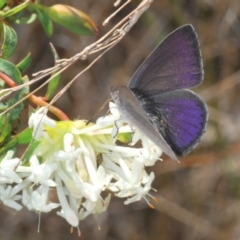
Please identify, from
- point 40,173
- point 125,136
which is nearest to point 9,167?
point 40,173

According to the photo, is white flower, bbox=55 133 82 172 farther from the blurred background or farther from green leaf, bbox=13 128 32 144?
the blurred background

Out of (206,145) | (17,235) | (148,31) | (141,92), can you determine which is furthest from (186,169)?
(141,92)

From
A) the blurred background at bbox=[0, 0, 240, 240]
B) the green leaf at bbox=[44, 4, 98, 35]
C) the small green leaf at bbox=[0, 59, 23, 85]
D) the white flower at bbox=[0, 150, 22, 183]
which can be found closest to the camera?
A: the white flower at bbox=[0, 150, 22, 183]

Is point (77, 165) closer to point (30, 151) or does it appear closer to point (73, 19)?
point (30, 151)

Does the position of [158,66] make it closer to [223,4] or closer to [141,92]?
[141,92]

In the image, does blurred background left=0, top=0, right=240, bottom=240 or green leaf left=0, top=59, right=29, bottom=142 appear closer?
green leaf left=0, top=59, right=29, bottom=142

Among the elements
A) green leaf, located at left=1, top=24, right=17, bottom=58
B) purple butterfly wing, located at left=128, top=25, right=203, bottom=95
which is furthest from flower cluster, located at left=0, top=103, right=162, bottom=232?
green leaf, located at left=1, top=24, right=17, bottom=58
